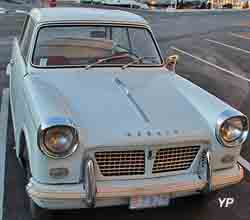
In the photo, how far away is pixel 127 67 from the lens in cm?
500

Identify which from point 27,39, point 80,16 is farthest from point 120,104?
point 27,39

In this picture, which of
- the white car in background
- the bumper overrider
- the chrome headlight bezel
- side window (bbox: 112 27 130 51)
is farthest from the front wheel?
the white car in background

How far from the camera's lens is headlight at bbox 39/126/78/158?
3.52 meters

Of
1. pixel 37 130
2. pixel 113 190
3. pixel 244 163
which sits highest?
pixel 37 130

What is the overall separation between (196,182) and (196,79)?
6196 mm

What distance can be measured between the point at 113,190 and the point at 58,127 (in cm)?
63

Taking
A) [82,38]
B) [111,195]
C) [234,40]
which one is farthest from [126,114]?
[234,40]

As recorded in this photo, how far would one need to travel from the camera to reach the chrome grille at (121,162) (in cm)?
363

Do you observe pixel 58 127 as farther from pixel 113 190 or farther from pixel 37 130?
pixel 113 190

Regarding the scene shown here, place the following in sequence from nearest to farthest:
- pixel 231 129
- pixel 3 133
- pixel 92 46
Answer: pixel 231 129, pixel 92 46, pixel 3 133

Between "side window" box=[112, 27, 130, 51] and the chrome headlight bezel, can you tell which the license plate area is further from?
"side window" box=[112, 27, 130, 51]

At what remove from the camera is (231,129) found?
3.98 meters

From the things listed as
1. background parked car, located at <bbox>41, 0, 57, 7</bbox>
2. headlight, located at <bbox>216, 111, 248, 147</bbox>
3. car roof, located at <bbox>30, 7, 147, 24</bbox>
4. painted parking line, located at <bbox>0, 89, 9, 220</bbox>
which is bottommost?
background parked car, located at <bbox>41, 0, 57, 7</bbox>

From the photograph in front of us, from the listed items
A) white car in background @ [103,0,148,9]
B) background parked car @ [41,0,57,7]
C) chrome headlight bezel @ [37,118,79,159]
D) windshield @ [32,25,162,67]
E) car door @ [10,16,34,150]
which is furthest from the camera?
white car in background @ [103,0,148,9]
